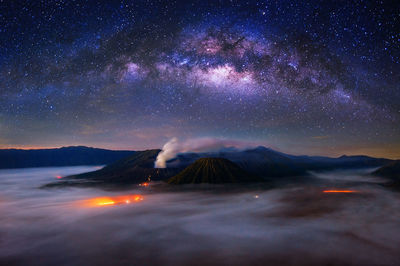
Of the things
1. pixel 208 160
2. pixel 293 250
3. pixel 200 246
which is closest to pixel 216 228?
pixel 200 246

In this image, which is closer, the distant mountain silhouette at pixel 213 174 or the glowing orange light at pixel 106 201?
the glowing orange light at pixel 106 201

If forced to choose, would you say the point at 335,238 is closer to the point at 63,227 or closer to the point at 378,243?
the point at 378,243

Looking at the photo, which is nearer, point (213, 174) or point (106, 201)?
point (106, 201)

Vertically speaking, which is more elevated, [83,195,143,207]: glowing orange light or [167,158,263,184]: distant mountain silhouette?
[167,158,263,184]: distant mountain silhouette

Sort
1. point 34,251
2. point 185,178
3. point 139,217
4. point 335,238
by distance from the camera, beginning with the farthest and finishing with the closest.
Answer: point 185,178, point 139,217, point 335,238, point 34,251

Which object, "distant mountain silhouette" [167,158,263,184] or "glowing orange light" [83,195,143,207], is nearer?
"glowing orange light" [83,195,143,207]

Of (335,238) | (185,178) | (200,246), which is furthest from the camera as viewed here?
(185,178)

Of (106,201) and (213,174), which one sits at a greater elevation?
(213,174)

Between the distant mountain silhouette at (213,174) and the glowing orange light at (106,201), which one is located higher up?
the distant mountain silhouette at (213,174)
